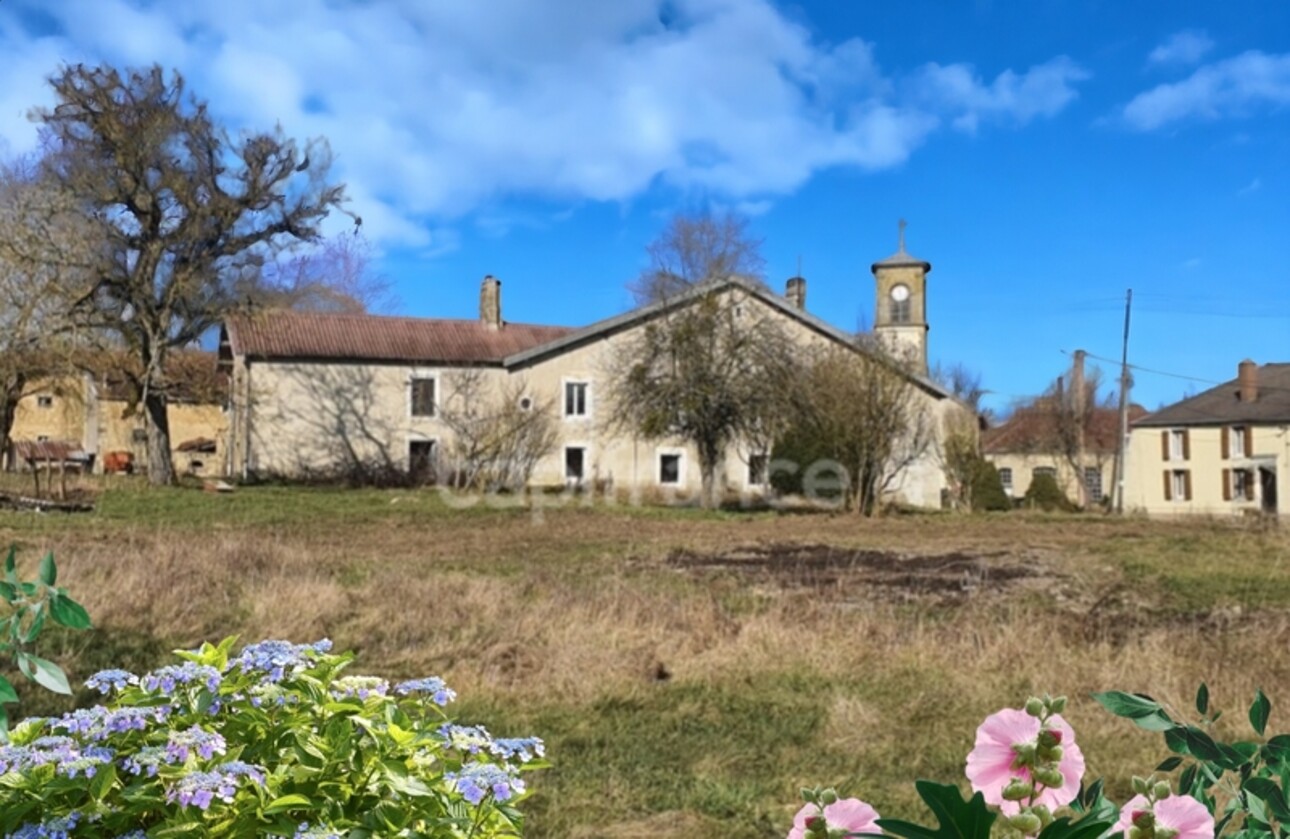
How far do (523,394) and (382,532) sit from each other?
651 inches

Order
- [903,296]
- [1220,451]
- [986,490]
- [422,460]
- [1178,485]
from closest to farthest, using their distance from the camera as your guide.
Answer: [422,460] → [986,490] → [1220,451] → [1178,485] → [903,296]

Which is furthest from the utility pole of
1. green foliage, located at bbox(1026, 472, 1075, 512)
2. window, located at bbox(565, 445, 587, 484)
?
window, located at bbox(565, 445, 587, 484)

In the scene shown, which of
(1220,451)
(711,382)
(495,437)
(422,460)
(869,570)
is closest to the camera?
(869,570)

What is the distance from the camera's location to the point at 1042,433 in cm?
5088

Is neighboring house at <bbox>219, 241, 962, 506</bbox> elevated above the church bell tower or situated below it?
below

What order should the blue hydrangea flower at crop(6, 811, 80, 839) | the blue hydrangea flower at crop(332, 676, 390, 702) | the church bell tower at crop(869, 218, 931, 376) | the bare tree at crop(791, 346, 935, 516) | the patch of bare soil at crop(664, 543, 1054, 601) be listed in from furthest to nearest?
1. the church bell tower at crop(869, 218, 931, 376)
2. the bare tree at crop(791, 346, 935, 516)
3. the patch of bare soil at crop(664, 543, 1054, 601)
4. the blue hydrangea flower at crop(332, 676, 390, 702)
5. the blue hydrangea flower at crop(6, 811, 80, 839)

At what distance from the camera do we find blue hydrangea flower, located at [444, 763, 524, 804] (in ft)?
4.76

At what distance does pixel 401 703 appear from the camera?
1.86 metres

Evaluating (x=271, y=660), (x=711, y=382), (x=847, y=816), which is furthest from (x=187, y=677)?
(x=711, y=382)

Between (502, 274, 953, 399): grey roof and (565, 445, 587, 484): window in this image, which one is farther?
(565, 445, 587, 484): window

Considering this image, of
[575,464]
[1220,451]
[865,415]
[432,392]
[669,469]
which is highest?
[432,392]

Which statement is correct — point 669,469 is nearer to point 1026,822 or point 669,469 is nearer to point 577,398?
point 577,398

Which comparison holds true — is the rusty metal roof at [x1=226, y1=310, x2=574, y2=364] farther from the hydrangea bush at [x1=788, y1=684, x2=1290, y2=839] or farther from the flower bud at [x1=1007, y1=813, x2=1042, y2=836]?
the flower bud at [x1=1007, y1=813, x2=1042, y2=836]

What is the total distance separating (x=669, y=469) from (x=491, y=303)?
9012mm
